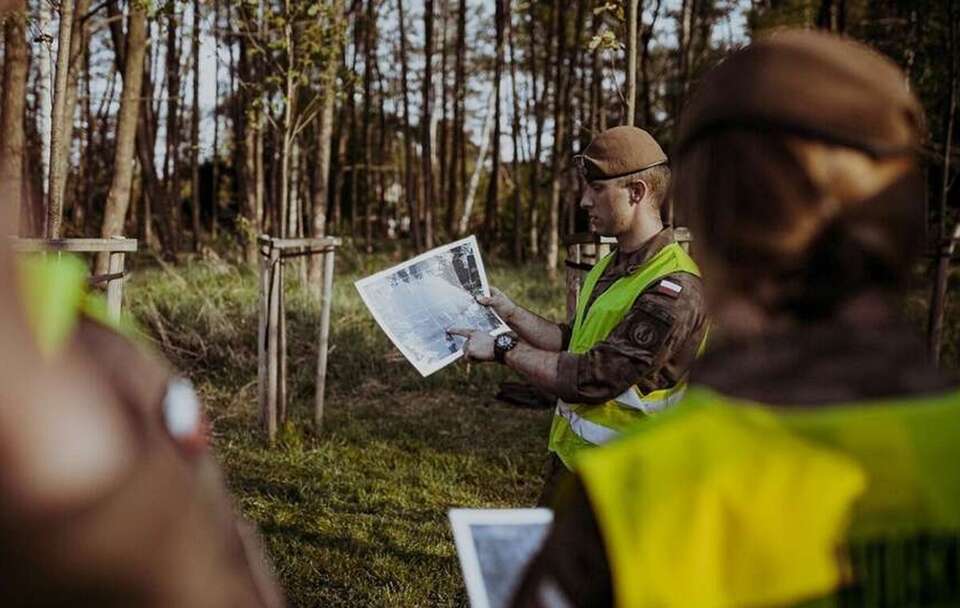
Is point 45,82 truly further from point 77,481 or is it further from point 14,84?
point 77,481

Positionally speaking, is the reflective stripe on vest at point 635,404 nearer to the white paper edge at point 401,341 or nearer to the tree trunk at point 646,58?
the white paper edge at point 401,341

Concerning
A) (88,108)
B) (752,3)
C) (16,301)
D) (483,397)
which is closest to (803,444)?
(16,301)

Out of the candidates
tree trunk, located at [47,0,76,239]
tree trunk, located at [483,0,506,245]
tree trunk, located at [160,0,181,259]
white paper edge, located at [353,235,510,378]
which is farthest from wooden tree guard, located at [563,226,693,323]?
tree trunk, located at [483,0,506,245]

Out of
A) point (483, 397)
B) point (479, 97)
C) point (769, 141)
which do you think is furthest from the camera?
point (479, 97)

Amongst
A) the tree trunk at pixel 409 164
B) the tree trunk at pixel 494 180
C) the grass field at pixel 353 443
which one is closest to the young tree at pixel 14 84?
the grass field at pixel 353 443

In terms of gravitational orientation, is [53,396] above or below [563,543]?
above

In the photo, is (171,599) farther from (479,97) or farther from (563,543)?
(479,97)

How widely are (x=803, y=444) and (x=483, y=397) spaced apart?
8.00 metres

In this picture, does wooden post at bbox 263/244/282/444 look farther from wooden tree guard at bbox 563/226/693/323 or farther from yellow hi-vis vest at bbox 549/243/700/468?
yellow hi-vis vest at bbox 549/243/700/468

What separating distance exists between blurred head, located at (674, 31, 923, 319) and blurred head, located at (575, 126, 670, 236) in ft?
6.36

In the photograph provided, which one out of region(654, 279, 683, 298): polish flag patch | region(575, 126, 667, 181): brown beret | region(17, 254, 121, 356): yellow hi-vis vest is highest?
region(575, 126, 667, 181): brown beret

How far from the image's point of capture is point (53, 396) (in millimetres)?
649

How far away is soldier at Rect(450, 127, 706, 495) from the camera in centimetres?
271

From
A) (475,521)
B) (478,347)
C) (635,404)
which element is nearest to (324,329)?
(478,347)
